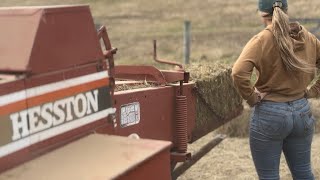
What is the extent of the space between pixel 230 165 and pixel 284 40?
284 centimetres

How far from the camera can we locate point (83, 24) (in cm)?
270

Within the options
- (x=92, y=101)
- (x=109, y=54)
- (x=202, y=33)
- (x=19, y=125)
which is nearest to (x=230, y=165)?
(x=109, y=54)

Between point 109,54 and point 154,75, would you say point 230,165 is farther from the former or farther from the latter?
point 109,54

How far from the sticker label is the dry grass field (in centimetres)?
229

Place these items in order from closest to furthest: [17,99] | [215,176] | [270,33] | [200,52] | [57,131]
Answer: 1. [17,99]
2. [57,131]
3. [270,33]
4. [215,176]
5. [200,52]

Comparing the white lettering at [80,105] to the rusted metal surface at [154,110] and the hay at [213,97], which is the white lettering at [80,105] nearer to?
the rusted metal surface at [154,110]

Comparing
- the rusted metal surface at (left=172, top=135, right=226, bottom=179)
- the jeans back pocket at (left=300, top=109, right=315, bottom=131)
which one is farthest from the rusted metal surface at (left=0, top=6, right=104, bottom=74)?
the rusted metal surface at (left=172, top=135, right=226, bottom=179)

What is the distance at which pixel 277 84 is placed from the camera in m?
3.78

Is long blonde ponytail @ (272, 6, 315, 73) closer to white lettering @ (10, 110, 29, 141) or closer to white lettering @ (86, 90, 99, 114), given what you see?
white lettering @ (86, 90, 99, 114)

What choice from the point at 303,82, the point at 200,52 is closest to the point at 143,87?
the point at 303,82

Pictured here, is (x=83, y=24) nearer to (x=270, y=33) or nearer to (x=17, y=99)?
(x=17, y=99)

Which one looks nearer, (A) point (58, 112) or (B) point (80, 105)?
(A) point (58, 112)

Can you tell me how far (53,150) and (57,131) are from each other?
0.28 feet

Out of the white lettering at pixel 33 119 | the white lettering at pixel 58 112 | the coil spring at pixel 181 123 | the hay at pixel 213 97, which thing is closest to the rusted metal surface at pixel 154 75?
the coil spring at pixel 181 123
